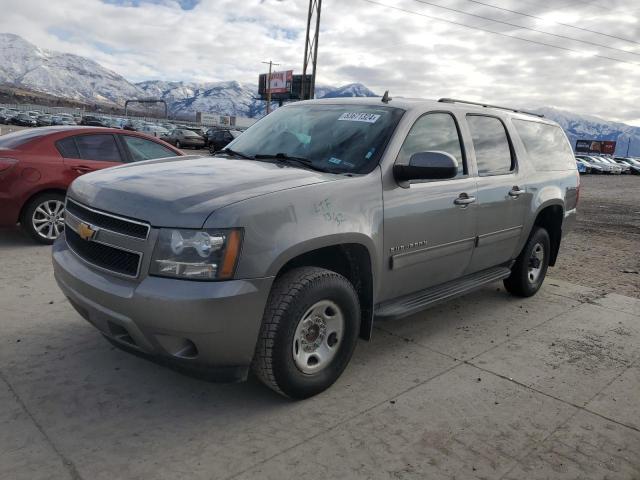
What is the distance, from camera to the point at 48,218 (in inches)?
263

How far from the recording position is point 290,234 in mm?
2936

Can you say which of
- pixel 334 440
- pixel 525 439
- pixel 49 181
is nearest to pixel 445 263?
pixel 525 439

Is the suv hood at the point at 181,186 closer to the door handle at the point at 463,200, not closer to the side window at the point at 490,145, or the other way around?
the door handle at the point at 463,200

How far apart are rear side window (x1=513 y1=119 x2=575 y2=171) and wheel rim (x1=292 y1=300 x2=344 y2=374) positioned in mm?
2979

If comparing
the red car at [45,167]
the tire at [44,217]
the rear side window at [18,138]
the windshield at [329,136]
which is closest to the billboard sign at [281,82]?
the red car at [45,167]

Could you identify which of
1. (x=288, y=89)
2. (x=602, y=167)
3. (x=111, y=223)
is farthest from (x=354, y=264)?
(x=288, y=89)

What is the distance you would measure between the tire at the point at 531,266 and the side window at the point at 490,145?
94cm

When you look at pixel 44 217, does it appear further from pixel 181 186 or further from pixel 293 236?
pixel 293 236

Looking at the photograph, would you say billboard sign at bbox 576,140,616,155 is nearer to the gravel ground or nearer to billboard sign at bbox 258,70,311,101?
billboard sign at bbox 258,70,311,101

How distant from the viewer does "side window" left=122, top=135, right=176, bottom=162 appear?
7.48 m

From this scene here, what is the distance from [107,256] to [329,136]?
1734 mm

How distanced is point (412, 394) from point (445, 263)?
1.12m

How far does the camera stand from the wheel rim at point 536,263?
5609 millimetres

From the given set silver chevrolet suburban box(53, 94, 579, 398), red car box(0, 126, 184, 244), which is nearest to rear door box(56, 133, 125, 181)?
red car box(0, 126, 184, 244)
